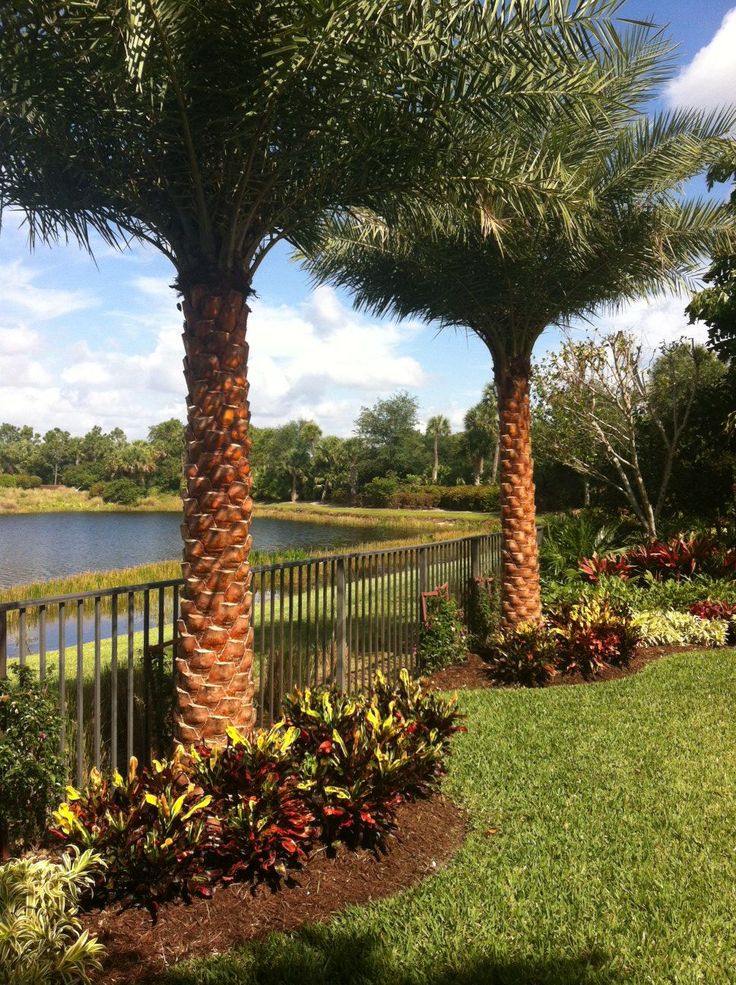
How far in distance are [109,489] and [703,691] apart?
2731 inches

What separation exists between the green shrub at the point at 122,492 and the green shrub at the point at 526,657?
6278 cm

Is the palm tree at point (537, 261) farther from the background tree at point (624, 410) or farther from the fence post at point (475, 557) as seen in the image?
the background tree at point (624, 410)

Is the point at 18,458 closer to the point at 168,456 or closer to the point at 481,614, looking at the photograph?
the point at 168,456

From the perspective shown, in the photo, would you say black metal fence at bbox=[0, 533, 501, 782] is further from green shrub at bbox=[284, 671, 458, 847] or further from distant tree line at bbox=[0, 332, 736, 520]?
distant tree line at bbox=[0, 332, 736, 520]

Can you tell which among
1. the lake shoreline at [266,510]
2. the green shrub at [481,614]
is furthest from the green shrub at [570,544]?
the lake shoreline at [266,510]

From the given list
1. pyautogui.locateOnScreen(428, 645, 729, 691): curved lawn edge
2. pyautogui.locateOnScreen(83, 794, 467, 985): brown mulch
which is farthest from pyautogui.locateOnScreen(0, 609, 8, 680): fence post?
pyautogui.locateOnScreen(428, 645, 729, 691): curved lawn edge

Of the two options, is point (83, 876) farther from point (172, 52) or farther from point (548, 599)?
point (548, 599)

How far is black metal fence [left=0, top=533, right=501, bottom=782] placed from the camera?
4.56 metres

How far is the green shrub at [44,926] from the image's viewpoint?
2.60 m

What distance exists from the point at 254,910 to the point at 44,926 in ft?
3.06

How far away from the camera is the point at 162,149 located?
15.2ft

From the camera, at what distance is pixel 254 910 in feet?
10.7

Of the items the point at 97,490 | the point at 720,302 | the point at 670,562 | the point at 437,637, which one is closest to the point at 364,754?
the point at 437,637

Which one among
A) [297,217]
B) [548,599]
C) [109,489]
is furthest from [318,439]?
[297,217]
